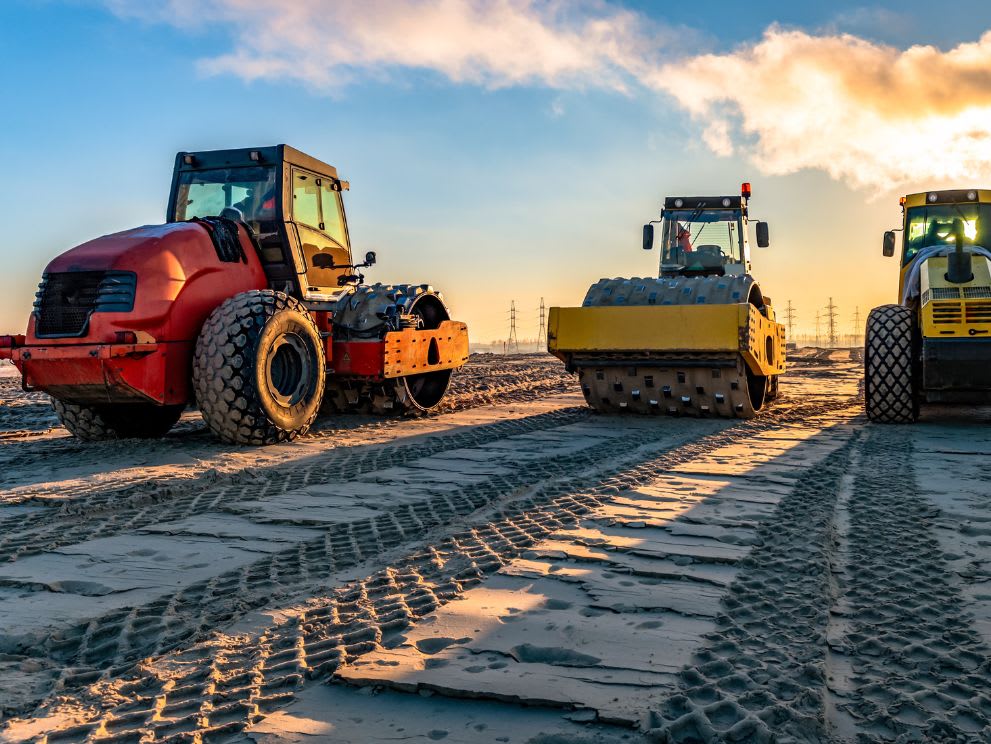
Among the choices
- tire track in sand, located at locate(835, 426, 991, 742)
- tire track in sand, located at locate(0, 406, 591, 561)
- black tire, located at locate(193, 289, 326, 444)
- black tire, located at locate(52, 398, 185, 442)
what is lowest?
tire track in sand, located at locate(835, 426, 991, 742)

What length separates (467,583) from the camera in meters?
3.21

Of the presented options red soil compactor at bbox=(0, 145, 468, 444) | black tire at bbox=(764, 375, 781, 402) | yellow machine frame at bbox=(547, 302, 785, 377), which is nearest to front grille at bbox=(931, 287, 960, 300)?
yellow machine frame at bbox=(547, 302, 785, 377)

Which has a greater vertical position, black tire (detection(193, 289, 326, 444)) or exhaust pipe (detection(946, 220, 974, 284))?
exhaust pipe (detection(946, 220, 974, 284))

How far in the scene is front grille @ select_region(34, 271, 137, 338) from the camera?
648 centimetres

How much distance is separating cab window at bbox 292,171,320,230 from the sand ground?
309 centimetres

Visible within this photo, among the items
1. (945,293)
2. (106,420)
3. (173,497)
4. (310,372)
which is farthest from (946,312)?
(106,420)

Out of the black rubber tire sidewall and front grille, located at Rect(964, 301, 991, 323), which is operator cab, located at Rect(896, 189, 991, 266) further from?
the black rubber tire sidewall

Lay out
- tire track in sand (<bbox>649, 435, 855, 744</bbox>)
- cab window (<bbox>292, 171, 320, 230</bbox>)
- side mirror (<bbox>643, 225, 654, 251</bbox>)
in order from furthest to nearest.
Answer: side mirror (<bbox>643, 225, 654, 251</bbox>) < cab window (<bbox>292, 171, 320, 230</bbox>) < tire track in sand (<bbox>649, 435, 855, 744</bbox>)

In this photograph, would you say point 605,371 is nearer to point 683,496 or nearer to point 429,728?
point 683,496

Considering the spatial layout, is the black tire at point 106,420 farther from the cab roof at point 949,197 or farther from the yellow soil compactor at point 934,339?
the cab roof at point 949,197

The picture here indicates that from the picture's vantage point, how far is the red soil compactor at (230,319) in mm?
6496

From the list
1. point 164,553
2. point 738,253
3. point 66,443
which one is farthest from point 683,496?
point 738,253

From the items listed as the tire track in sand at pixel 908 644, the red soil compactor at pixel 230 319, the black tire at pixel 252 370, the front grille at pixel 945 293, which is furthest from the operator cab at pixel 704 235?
the tire track in sand at pixel 908 644

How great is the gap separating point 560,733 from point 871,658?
105cm
